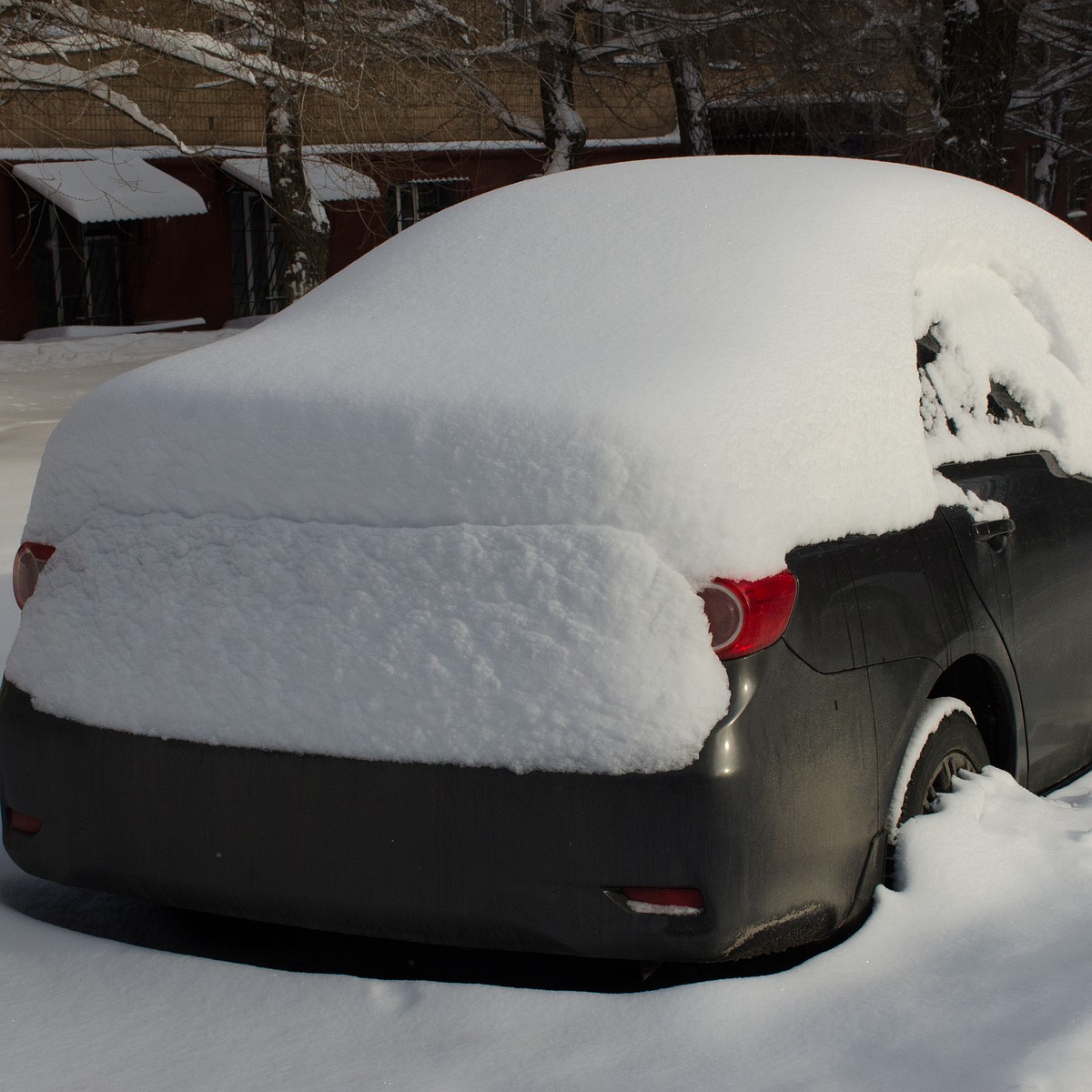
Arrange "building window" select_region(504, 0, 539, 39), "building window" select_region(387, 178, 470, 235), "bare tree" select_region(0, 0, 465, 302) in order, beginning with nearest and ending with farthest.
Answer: "bare tree" select_region(0, 0, 465, 302) → "building window" select_region(504, 0, 539, 39) → "building window" select_region(387, 178, 470, 235)

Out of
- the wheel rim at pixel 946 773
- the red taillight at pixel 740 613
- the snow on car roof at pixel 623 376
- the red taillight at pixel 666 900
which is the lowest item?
the wheel rim at pixel 946 773

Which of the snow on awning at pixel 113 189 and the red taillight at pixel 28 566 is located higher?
the red taillight at pixel 28 566

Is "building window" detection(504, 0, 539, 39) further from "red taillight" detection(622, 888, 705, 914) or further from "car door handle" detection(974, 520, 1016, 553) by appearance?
"red taillight" detection(622, 888, 705, 914)

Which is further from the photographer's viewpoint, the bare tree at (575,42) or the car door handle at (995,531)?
the bare tree at (575,42)

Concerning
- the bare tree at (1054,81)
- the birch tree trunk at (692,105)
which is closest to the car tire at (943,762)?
the bare tree at (1054,81)

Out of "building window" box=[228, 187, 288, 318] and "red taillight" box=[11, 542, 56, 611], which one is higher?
"red taillight" box=[11, 542, 56, 611]

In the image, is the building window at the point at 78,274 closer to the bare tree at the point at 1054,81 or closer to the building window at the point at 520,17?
the building window at the point at 520,17

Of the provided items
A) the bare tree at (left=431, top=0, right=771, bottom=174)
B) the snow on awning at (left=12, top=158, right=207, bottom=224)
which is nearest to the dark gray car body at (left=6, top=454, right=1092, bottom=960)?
the bare tree at (left=431, top=0, right=771, bottom=174)

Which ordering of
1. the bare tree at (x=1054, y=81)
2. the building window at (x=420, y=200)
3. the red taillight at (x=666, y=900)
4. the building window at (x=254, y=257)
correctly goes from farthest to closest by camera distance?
the building window at (x=420, y=200)
the building window at (x=254, y=257)
the bare tree at (x=1054, y=81)
the red taillight at (x=666, y=900)

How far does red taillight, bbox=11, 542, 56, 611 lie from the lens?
9.20 ft

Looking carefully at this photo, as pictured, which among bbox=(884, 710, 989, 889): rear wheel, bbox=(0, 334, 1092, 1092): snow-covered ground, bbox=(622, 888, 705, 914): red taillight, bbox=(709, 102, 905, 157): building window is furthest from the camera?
bbox=(709, 102, 905, 157): building window

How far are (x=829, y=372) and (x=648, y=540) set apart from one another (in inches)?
22.4

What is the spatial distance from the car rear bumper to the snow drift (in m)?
0.06

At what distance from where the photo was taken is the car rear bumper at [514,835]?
7.58 ft
